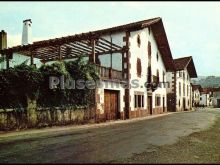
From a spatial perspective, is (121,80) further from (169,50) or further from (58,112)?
(169,50)

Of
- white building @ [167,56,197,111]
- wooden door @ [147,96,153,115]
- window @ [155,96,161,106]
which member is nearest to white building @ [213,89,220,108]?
white building @ [167,56,197,111]

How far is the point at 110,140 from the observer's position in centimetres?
1088

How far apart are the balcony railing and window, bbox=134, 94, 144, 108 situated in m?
3.50

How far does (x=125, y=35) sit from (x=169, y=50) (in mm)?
12081

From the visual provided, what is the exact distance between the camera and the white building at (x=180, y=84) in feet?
143

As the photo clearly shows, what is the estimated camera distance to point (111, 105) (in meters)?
22.6

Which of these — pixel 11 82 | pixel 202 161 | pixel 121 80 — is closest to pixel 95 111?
pixel 121 80

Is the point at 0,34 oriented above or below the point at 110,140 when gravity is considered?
above

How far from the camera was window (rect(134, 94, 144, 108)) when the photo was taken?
26938mm

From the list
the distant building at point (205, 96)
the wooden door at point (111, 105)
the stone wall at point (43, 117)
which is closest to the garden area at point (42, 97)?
the stone wall at point (43, 117)

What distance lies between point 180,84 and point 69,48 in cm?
2530

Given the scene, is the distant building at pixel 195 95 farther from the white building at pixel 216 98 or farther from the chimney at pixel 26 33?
the chimney at pixel 26 33

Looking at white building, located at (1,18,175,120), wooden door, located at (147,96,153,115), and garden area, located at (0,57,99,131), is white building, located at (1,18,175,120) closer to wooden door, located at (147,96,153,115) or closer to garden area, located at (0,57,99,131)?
wooden door, located at (147,96,153,115)

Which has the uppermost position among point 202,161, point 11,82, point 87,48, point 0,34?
point 0,34
